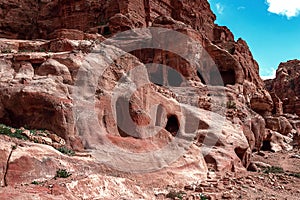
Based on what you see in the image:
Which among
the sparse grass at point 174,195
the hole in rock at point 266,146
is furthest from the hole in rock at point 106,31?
the sparse grass at point 174,195

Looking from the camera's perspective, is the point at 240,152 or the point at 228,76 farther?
the point at 228,76

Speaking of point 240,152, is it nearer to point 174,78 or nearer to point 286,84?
point 174,78

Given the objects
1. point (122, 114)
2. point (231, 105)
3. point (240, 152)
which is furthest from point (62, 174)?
point (231, 105)

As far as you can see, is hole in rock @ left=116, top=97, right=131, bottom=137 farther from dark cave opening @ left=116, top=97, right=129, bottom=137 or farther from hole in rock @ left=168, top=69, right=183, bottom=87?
hole in rock @ left=168, top=69, right=183, bottom=87

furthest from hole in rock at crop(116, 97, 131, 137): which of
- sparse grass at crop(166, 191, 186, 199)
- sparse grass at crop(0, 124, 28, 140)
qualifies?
sparse grass at crop(0, 124, 28, 140)

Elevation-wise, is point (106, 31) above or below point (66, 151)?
above

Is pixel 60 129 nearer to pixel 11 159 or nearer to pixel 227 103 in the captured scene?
pixel 11 159

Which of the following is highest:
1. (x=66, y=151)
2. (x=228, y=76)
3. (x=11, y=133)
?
(x=228, y=76)

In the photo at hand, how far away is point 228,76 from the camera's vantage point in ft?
99.6

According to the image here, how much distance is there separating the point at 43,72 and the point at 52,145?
3.67 m

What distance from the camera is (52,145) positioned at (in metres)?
10.1

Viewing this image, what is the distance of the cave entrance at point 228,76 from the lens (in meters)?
29.9

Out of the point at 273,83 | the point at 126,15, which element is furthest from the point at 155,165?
the point at 273,83

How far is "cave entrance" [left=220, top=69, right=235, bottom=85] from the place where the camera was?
29.9 meters
